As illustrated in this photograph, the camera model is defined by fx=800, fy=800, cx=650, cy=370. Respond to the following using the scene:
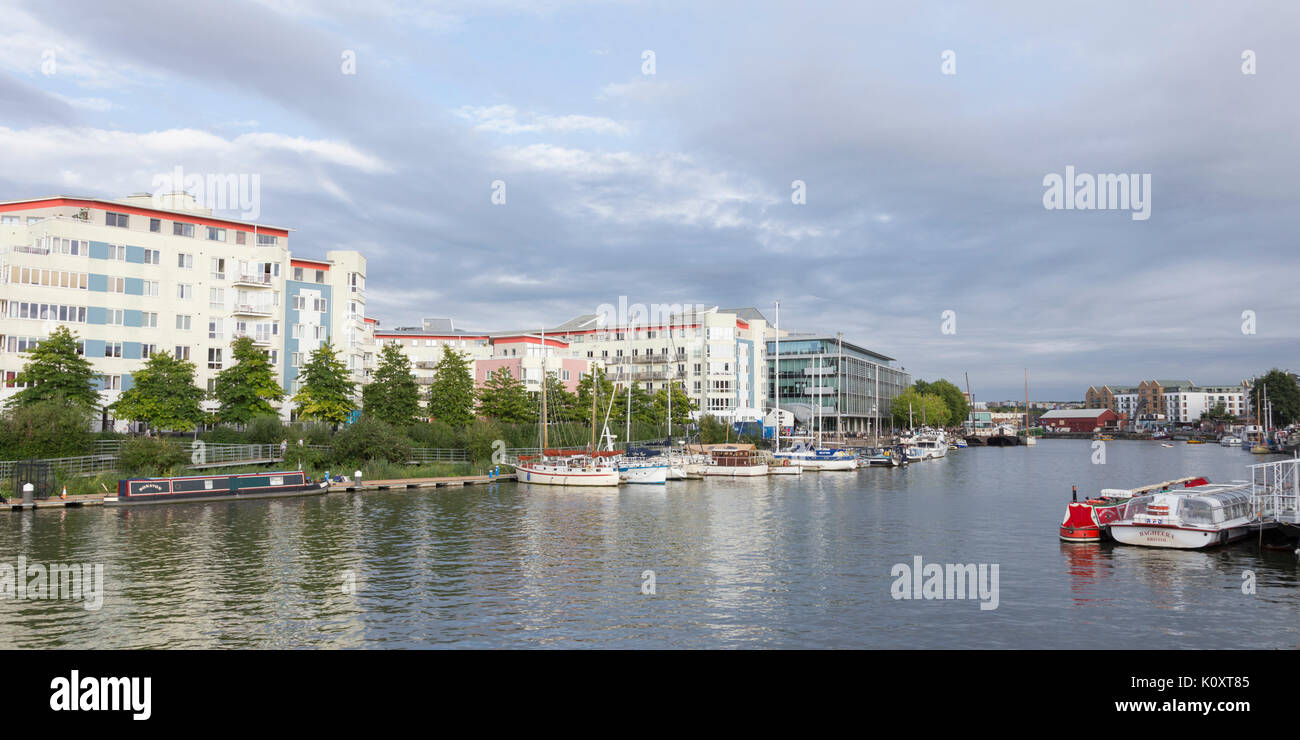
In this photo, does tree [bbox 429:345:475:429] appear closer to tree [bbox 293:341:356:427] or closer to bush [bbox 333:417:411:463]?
tree [bbox 293:341:356:427]

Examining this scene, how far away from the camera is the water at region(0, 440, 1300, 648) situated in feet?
73.2

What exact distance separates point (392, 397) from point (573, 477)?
2270 centimetres

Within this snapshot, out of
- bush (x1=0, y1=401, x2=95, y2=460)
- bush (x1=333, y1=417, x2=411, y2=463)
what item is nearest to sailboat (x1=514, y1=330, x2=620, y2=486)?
bush (x1=333, y1=417, x2=411, y2=463)

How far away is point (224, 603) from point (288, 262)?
68.7m

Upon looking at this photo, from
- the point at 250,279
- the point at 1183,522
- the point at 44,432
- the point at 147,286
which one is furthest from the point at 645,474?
the point at 147,286

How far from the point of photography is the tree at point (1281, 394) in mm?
189375

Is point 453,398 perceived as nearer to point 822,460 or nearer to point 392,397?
point 392,397

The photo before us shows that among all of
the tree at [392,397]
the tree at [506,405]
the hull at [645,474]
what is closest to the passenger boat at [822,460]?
the hull at [645,474]

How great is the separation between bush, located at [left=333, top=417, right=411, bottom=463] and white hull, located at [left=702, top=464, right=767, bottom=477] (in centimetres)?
Answer: 3063
